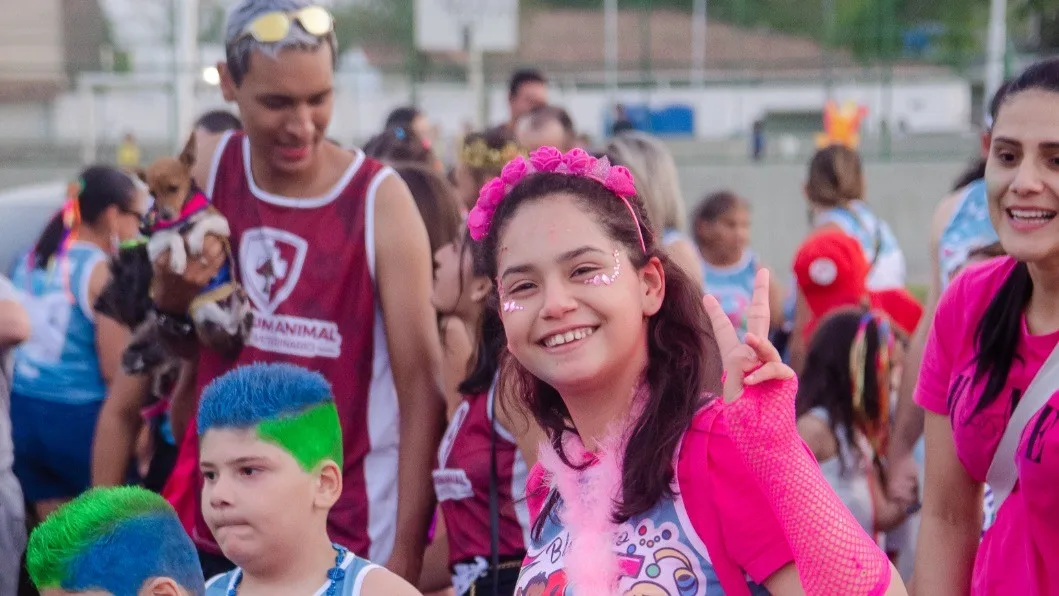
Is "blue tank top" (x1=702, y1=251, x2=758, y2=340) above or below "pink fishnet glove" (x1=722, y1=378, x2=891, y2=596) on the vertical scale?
below

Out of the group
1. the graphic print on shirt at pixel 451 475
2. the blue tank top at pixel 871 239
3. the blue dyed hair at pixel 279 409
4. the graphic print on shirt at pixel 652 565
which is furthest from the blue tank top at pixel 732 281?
the graphic print on shirt at pixel 652 565

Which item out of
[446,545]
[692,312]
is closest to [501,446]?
[446,545]

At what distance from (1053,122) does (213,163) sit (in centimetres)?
211

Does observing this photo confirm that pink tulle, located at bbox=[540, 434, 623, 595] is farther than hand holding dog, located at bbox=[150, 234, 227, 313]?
No

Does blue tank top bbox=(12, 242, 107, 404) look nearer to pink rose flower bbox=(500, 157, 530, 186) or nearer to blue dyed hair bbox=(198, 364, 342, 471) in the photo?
blue dyed hair bbox=(198, 364, 342, 471)

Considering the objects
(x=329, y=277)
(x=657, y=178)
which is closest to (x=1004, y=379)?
(x=329, y=277)

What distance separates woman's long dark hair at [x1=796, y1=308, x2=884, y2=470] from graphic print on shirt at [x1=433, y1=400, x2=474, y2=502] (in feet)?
4.56

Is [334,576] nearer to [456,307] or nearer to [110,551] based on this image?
[110,551]

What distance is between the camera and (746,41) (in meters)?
22.8

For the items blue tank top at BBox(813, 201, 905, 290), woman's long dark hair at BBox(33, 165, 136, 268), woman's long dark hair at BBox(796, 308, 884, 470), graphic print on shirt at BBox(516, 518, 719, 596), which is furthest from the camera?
blue tank top at BBox(813, 201, 905, 290)

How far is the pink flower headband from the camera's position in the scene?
2.20 metres

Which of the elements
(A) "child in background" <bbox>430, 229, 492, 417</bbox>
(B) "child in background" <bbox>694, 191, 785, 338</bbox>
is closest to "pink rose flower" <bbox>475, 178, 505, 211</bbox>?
(A) "child in background" <bbox>430, 229, 492, 417</bbox>

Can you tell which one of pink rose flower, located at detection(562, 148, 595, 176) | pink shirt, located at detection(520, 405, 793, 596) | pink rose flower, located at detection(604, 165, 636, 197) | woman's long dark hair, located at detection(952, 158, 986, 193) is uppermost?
pink rose flower, located at detection(562, 148, 595, 176)

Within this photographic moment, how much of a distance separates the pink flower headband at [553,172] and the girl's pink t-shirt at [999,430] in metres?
0.91
